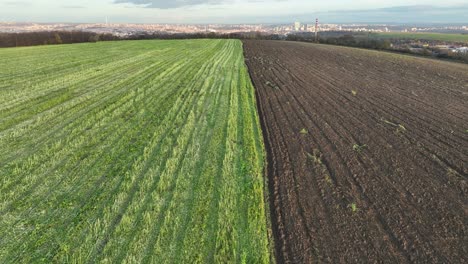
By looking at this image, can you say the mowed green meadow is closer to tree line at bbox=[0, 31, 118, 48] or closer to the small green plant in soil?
the small green plant in soil

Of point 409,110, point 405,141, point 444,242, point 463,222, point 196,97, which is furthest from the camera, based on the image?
point 196,97

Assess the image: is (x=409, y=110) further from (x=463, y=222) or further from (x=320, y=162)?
(x=463, y=222)

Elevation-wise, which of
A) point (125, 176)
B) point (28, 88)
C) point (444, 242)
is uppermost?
point (28, 88)

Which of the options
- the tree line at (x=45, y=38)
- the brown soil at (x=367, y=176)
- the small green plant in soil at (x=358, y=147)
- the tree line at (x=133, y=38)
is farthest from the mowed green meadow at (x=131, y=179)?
the tree line at (x=45, y=38)

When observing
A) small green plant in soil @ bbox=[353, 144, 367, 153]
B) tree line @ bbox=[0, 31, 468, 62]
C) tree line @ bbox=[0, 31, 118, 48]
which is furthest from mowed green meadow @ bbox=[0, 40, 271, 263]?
tree line @ bbox=[0, 31, 118, 48]

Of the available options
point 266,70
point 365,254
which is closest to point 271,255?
point 365,254
